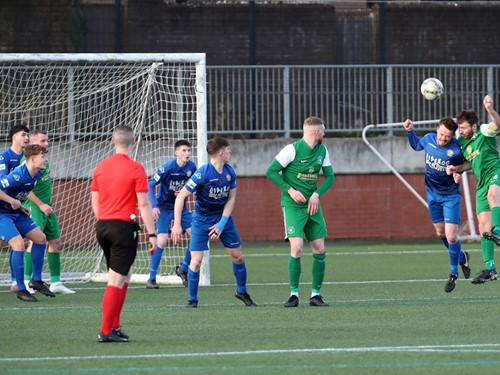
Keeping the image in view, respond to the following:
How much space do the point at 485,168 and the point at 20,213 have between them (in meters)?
5.50

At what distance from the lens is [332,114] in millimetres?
24562

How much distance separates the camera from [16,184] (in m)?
13.2

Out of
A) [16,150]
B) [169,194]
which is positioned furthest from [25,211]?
[169,194]

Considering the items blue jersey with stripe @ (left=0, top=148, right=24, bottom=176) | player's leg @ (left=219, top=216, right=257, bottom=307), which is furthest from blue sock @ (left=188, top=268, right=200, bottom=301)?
blue jersey with stripe @ (left=0, top=148, right=24, bottom=176)

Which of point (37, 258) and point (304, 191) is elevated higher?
point (304, 191)

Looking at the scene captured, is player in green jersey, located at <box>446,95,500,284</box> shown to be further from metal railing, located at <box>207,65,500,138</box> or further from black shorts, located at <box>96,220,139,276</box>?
metal railing, located at <box>207,65,500,138</box>

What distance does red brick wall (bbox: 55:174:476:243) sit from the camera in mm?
23797

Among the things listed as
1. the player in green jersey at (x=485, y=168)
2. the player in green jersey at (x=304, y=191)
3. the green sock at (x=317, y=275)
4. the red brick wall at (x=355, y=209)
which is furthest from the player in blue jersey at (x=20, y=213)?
the red brick wall at (x=355, y=209)

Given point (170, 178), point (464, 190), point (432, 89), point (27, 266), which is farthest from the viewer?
point (464, 190)

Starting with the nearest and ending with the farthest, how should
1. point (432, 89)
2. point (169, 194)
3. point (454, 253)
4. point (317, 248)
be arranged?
point (317, 248)
point (454, 253)
point (432, 89)
point (169, 194)

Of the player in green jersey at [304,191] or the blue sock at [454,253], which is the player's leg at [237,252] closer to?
the player in green jersey at [304,191]

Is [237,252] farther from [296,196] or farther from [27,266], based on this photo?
[27,266]

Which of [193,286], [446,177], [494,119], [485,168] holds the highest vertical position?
[494,119]

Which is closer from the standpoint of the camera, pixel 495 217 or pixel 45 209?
pixel 45 209
